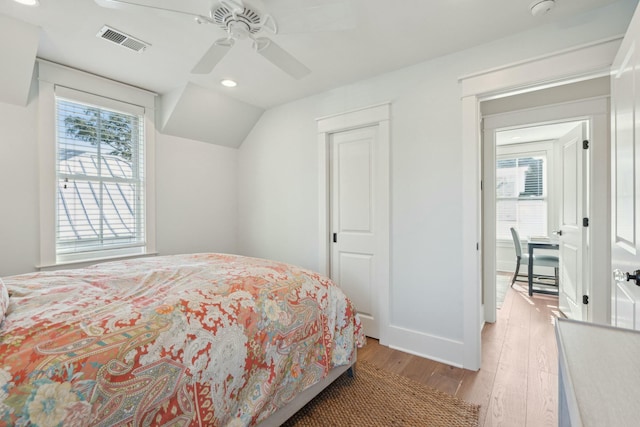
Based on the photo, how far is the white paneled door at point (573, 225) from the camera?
2.86 m

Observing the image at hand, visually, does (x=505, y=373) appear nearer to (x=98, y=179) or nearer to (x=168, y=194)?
(x=168, y=194)

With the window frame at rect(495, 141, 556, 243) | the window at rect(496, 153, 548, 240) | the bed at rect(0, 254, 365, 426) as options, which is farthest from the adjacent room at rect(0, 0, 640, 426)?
the window at rect(496, 153, 548, 240)

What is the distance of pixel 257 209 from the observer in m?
3.77

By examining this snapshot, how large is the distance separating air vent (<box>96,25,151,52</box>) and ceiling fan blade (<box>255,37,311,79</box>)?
1.11m

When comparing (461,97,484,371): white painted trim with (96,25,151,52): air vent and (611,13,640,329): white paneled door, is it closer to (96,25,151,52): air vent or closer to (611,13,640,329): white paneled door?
(611,13,640,329): white paneled door

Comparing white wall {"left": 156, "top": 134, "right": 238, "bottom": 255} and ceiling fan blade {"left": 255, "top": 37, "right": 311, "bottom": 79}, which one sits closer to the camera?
ceiling fan blade {"left": 255, "top": 37, "right": 311, "bottom": 79}

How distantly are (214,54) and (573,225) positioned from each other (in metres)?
3.72

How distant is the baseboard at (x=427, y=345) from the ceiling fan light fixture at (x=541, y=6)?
7.63ft

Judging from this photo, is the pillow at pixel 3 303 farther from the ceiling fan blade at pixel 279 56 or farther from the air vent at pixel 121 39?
the air vent at pixel 121 39

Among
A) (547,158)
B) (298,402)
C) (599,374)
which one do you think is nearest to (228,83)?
(298,402)

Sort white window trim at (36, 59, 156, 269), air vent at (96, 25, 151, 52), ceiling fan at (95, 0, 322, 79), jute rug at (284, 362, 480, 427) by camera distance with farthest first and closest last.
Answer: white window trim at (36, 59, 156, 269) → air vent at (96, 25, 151, 52) → jute rug at (284, 362, 480, 427) → ceiling fan at (95, 0, 322, 79)

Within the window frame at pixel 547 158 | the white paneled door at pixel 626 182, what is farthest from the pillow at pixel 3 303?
the window frame at pixel 547 158

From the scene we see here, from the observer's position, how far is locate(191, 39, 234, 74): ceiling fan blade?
1692mm

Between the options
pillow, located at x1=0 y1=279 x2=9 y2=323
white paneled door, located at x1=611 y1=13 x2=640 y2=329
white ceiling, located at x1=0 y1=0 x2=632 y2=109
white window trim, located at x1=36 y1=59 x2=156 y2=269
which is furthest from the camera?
white window trim, located at x1=36 y1=59 x2=156 y2=269
